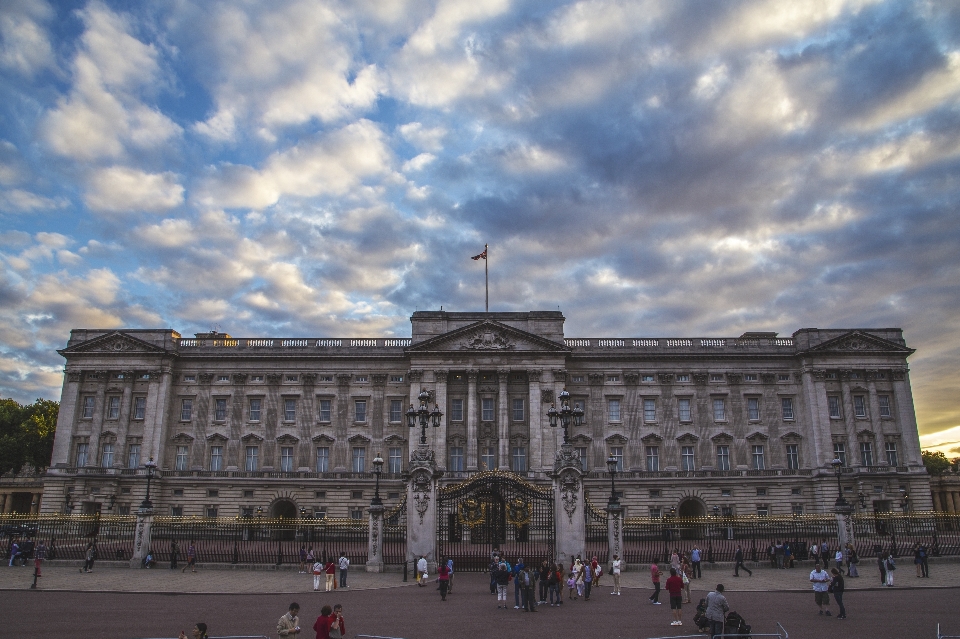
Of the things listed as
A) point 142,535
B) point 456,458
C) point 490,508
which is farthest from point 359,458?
point 490,508

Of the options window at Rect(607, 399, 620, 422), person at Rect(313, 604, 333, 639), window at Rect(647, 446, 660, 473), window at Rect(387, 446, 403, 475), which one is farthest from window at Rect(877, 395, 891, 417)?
person at Rect(313, 604, 333, 639)

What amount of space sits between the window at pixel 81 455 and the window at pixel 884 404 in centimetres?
7143

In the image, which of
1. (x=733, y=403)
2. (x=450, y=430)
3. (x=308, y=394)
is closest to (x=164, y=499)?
(x=308, y=394)

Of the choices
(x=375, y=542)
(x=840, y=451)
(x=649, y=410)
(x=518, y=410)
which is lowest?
(x=375, y=542)

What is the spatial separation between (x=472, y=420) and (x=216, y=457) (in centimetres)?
2365

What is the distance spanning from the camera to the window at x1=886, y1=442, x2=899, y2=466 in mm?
60281

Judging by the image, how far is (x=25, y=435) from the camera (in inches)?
3083

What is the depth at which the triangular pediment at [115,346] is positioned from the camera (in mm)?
62250

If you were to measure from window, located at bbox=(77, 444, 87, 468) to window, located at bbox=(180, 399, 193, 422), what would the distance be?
8572 millimetres

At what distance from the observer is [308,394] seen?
63188 millimetres

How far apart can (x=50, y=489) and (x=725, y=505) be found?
58.7m

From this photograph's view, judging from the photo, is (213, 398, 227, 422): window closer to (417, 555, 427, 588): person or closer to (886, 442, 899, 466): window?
(417, 555, 427, 588): person

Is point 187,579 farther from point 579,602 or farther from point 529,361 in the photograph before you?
point 529,361

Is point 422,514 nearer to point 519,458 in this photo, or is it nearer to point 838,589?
point 838,589
